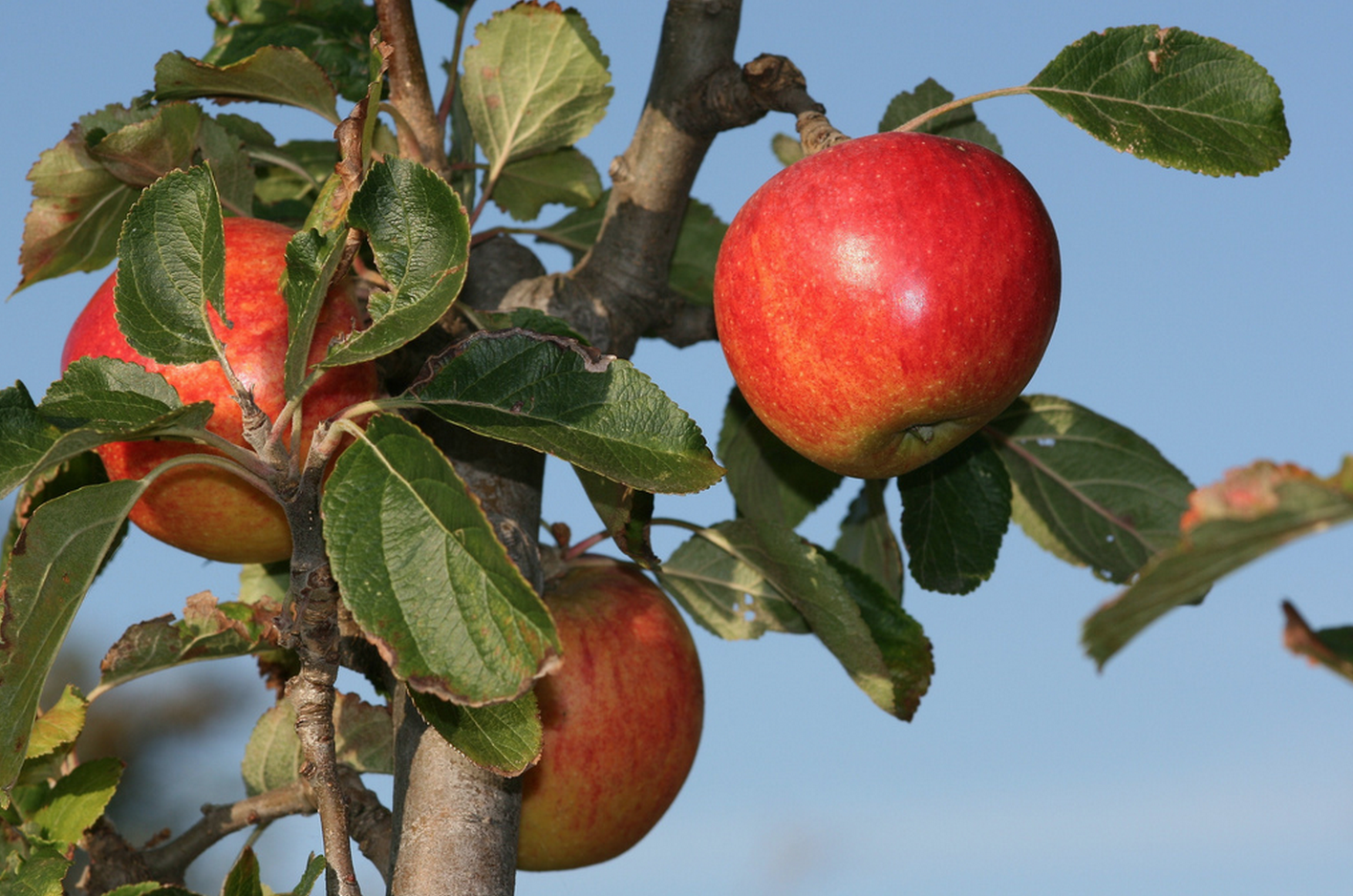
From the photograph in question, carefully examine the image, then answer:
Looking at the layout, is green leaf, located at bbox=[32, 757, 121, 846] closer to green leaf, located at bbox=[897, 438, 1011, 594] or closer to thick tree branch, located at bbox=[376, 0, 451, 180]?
thick tree branch, located at bbox=[376, 0, 451, 180]

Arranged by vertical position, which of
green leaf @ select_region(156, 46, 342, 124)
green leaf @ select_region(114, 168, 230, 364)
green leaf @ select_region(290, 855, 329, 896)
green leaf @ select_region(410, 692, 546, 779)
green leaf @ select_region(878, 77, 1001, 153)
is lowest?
green leaf @ select_region(290, 855, 329, 896)

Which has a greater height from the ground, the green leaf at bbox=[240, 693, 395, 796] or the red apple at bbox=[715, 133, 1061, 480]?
the red apple at bbox=[715, 133, 1061, 480]

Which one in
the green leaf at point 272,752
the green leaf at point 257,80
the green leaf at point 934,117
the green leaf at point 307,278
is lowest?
the green leaf at point 272,752

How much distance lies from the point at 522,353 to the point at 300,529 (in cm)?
25

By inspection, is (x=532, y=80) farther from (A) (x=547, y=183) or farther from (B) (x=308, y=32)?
(B) (x=308, y=32)

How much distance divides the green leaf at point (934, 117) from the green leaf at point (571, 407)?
799mm

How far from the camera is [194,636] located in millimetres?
1295

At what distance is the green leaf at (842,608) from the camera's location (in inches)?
52.9

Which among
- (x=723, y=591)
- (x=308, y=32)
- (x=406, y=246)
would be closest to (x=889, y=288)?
(x=406, y=246)

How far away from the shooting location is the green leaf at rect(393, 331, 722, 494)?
3.13 feet

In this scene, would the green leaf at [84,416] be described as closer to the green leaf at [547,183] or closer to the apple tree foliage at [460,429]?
the apple tree foliage at [460,429]

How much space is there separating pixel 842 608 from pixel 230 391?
697 millimetres

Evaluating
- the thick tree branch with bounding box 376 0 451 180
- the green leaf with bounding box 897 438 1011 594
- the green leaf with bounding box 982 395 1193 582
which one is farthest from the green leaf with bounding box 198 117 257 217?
the green leaf with bounding box 982 395 1193 582

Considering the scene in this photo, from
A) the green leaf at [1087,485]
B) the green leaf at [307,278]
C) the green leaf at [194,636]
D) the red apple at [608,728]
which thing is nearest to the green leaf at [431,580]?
the green leaf at [307,278]
